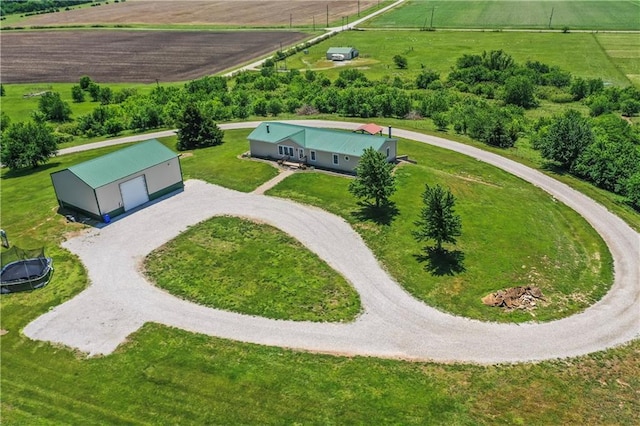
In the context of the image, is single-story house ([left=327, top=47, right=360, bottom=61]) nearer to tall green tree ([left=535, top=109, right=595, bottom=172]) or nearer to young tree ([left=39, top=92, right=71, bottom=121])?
young tree ([left=39, top=92, right=71, bottom=121])

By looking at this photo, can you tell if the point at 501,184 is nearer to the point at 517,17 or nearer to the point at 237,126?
the point at 237,126

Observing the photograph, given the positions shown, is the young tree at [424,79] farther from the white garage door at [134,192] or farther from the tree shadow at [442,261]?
the white garage door at [134,192]

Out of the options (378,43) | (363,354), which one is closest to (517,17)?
(378,43)

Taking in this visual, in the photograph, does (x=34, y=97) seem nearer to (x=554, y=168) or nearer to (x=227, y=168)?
(x=227, y=168)

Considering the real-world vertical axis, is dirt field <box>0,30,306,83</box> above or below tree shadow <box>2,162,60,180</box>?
above

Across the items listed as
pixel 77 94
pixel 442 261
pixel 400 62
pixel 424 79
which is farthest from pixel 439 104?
pixel 77 94

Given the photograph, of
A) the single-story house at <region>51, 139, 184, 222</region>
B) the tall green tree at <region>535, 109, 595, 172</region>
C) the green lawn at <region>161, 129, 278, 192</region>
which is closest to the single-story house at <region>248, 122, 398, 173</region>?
the green lawn at <region>161, 129, 278, 192</region>
